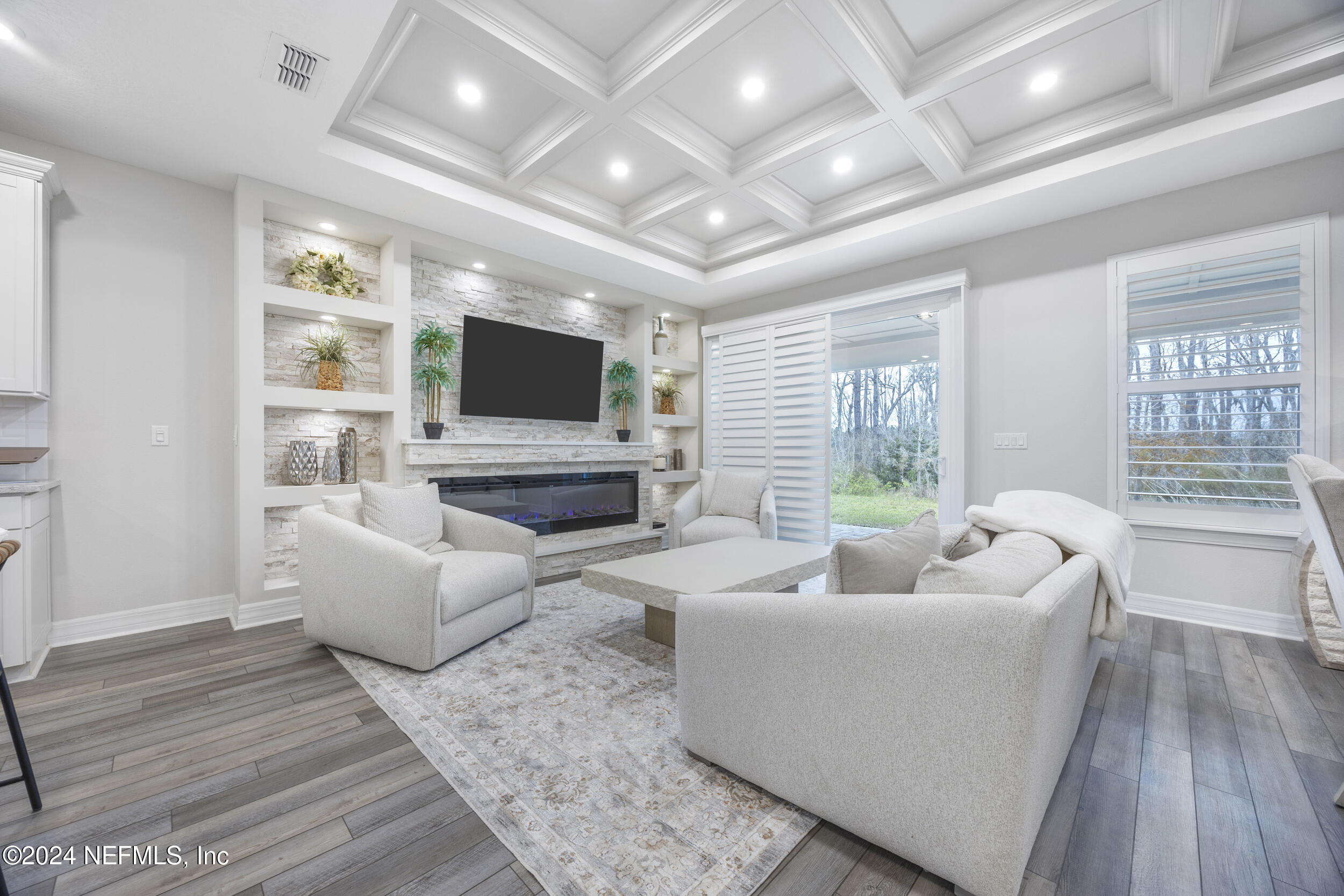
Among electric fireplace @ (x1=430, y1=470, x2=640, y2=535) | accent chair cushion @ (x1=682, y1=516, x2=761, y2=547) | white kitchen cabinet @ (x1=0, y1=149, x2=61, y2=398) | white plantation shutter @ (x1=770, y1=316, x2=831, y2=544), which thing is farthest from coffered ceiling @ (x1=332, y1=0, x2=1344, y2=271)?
accent chair cushion @ (x1=682, y1=516, x2=761, y2=547)

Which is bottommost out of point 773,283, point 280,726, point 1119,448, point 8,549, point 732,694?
point 280,726

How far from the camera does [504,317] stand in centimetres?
469

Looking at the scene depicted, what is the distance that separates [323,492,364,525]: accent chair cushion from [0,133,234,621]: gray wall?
1078 mm

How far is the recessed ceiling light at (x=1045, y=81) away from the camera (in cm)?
266

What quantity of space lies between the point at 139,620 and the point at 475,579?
2087mm

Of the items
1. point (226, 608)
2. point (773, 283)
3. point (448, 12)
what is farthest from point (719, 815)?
point (773, 283)

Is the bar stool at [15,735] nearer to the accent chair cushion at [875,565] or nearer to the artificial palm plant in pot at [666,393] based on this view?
the accent chair cushion at [875,565]

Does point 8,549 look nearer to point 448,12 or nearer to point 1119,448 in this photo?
point 448,12

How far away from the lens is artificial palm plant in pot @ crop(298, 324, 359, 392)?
11.7ft

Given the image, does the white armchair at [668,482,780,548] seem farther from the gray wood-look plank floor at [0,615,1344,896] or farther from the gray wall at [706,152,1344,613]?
the gray wood-look plank floor at [0,615,1344,896]

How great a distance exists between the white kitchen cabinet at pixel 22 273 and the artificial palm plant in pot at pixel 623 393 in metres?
3.65

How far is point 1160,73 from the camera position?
2.60m

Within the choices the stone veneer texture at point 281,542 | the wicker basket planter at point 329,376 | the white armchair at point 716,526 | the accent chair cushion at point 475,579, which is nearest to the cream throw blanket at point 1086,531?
the white armchair at point 716,526

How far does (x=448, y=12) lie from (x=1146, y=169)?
12.0 feet
